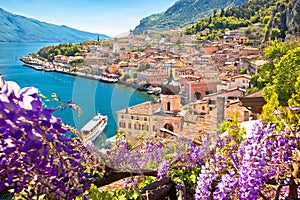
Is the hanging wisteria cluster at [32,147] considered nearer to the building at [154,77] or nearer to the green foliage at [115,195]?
the building at [154,77]

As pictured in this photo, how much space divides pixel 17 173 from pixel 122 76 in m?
1.26

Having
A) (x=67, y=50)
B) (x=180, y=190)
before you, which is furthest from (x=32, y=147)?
(x=67, y=50)

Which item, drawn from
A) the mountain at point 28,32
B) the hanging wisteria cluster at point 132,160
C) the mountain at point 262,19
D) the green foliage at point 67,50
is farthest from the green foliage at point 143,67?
the mountain at point 28,32

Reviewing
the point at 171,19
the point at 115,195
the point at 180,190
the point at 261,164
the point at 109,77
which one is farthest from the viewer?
the point at 171,19

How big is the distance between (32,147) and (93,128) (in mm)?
1256

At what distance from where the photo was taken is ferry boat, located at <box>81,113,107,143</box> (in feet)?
Result: 6.24

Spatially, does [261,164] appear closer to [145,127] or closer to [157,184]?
[145,127]

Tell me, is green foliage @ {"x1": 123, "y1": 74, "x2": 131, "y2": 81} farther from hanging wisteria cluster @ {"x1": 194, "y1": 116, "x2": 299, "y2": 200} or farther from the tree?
hanging wisteria cluster @ {"x1": 194, "y1": 116, "x2": 299, "y2": 200}

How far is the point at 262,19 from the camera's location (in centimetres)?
6156

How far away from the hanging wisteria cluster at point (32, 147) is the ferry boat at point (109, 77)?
1.15m

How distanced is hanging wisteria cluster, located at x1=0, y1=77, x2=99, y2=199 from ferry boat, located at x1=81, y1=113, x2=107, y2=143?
1.06m

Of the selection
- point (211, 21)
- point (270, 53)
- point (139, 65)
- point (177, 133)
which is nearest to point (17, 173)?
point (139, 65)

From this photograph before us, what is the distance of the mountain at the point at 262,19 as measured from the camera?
1754 inches

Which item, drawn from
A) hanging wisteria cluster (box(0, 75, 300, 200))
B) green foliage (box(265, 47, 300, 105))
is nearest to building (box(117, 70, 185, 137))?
hanging wisteria cluster (box(0, 75, 300, 200))
